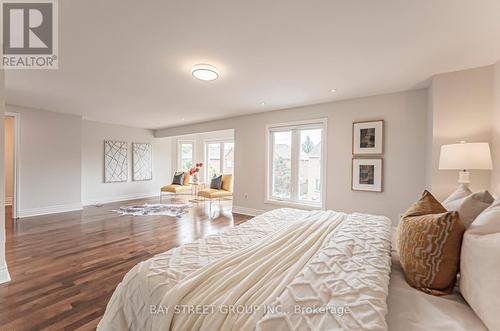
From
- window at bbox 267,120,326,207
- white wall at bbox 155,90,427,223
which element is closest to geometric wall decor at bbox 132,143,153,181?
white wall at bbox 155,90,427,223

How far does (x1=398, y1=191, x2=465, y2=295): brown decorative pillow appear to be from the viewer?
1.03m

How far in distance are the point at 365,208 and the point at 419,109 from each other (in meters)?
1.82

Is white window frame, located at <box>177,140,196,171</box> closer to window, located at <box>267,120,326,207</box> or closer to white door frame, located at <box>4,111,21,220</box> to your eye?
white door frame, located at <box>4,111,21,220</box>

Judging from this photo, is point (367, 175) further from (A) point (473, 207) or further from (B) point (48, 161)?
(B) point (48, 161)

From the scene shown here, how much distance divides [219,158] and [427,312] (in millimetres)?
8135

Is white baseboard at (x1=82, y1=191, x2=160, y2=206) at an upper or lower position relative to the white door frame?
lower

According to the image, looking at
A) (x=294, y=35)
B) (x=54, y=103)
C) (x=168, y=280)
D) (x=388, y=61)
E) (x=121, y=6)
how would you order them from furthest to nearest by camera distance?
(x=54, y=103)
(x=388, y=61)
(x=294, y=35)
(x=121, y=6)
(x=168, y=280)

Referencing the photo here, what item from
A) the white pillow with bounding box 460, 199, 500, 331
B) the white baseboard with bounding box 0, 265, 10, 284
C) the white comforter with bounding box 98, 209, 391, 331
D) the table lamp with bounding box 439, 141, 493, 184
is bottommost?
the white baseboard with bounding box 0, 265, 10, 284

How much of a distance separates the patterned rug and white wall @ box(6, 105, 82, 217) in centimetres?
134

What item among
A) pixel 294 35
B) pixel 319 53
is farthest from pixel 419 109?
pixel 294 35

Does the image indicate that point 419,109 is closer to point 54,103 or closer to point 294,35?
point 294,35

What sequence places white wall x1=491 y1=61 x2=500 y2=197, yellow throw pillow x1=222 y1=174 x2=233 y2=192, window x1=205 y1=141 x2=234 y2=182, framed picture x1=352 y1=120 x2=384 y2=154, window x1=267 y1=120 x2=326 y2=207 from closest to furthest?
white wall x1=491 y1=61 x2=500 y2=197 < framed picture x1=352 y1=120 x2=384 y2=154 < window x1=267 y1=120 x2=326 y2=207 < yellow throw pillow x1=222 y1=174 x2=233 y2=192 < window x1=205 y1=141 x2=234 y2=182

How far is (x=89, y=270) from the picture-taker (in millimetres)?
2482

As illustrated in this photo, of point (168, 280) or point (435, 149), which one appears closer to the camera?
point (168, 280)
